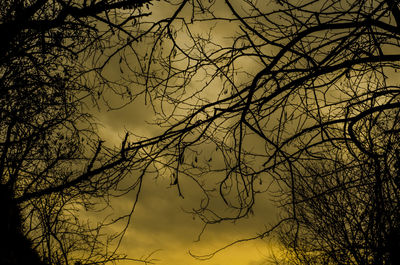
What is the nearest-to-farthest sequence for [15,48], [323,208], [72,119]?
[15,48] → [72,119] → [323,208]

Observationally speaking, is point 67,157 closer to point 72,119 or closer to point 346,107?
point 72,119

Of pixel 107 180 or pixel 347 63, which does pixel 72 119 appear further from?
pixel 347 63

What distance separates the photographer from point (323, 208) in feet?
40.9

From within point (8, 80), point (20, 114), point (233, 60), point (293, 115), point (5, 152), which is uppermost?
point (8, 80)

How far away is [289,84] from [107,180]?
2.26 m

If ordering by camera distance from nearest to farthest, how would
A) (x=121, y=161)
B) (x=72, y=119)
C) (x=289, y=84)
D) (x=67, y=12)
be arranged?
(x=121, y=161) → (x=289, y=84) → (x=67, y=12) → (x=72, y=119)

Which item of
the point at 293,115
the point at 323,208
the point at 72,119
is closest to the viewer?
the point at 293,115

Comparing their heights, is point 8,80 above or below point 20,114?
above

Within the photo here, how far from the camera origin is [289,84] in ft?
13.2

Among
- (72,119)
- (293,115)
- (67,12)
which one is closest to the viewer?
(293,115)

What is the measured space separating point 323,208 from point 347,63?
9.51 m

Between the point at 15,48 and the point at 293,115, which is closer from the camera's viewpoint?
the point at 293,115

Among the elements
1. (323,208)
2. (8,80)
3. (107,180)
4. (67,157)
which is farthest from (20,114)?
(323,208)

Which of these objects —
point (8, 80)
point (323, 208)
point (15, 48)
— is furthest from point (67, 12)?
point (323, 208)
